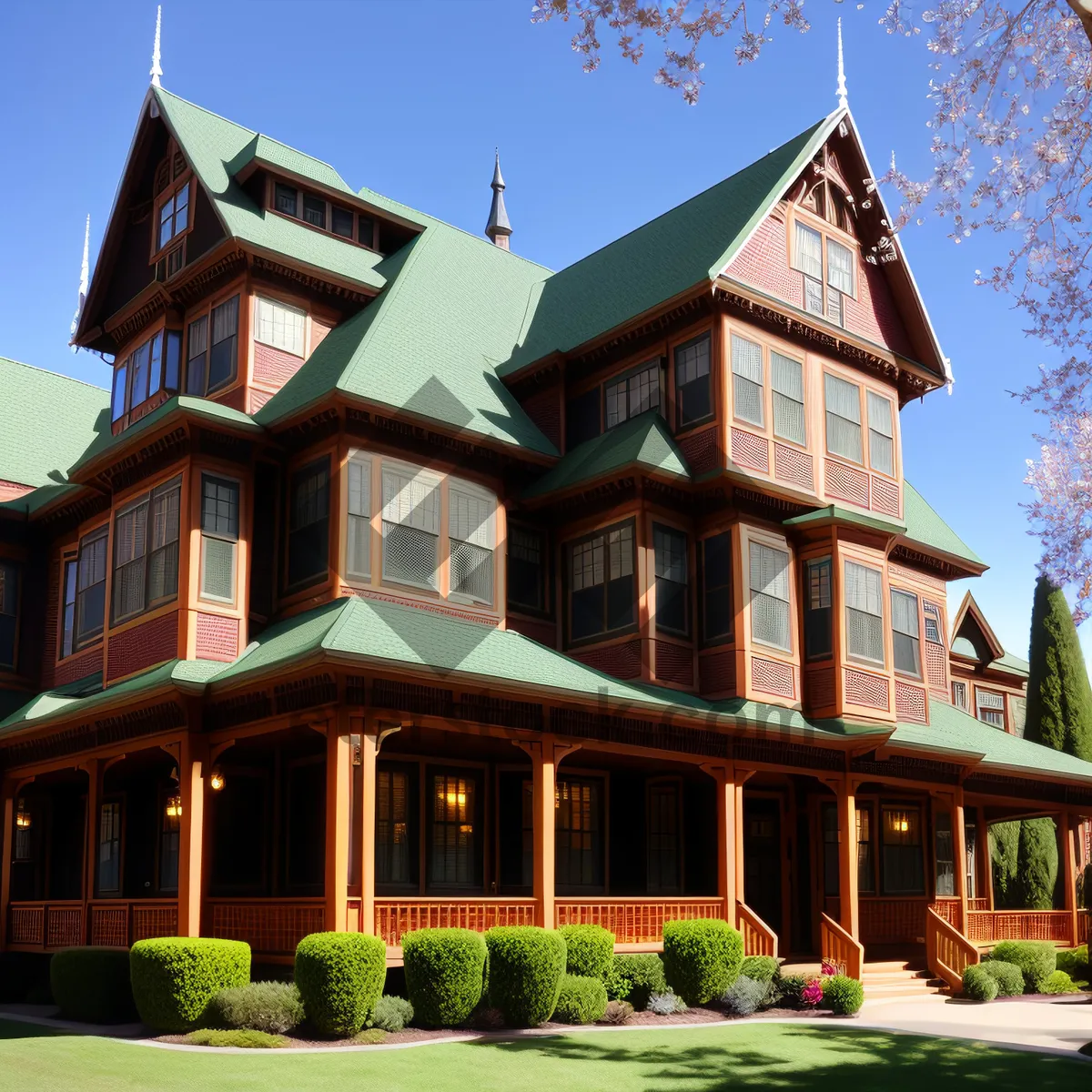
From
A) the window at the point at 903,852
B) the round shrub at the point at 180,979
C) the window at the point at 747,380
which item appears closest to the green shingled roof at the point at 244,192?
the window at the point at 747,380

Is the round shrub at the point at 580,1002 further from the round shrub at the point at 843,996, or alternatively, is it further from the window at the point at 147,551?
the window at the point at 147,551

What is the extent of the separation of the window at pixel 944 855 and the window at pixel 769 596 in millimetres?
9403

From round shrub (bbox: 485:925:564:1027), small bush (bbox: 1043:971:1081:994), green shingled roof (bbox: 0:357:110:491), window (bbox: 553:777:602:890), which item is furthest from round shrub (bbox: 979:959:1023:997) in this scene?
green shingled roof (bbox: 0:357:110:491)

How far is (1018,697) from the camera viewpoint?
138ft

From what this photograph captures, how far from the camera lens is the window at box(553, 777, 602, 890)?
24.5 meters

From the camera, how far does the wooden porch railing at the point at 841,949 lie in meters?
23.6

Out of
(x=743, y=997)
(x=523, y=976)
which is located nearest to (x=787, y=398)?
(x=743, y=997)

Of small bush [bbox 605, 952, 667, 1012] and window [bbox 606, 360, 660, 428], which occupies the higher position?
window [bbox 606, 360, 660, 428]

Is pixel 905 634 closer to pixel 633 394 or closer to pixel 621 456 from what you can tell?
pixel 633 394

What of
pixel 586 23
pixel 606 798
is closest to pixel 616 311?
pixel 606 798

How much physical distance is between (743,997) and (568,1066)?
19.4 ft

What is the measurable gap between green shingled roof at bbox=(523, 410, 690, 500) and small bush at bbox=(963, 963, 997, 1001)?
1055cm

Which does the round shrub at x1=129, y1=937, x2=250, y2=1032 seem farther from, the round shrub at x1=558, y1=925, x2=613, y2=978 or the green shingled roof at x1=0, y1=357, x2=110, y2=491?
the green shingled roof at x1=0, y1=357, x2=110, y2=491

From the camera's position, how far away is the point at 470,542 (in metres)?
24.1
